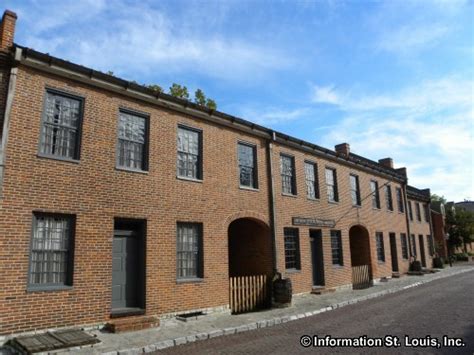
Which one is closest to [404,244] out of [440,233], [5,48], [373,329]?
[373,329]

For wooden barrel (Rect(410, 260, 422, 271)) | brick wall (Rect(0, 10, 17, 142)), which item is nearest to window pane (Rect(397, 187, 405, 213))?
wooden barrel (Rect(410, 260, 422, 271))

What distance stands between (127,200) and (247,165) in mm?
5557

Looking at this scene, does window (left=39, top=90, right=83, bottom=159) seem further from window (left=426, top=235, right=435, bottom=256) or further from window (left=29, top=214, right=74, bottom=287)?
window (left=426, top=235, right=435, bottom=256)

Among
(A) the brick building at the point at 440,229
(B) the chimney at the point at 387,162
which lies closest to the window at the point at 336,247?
(B) the chimney at the point at 387,162

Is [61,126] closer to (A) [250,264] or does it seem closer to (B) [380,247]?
(A) [250,264]

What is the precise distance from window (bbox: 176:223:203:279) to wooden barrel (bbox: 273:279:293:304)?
3.16 metres

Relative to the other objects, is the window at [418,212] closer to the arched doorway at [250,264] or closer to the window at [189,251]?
the arched doorway at [250,264]

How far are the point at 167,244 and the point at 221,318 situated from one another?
2721mm

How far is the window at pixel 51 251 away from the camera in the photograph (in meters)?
8.61

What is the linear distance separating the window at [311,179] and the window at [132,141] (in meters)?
8.69

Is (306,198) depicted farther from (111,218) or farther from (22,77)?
(22,77)

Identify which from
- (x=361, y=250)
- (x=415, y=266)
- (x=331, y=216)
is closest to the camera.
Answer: (x=331, y=216)

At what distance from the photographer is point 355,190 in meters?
21.1

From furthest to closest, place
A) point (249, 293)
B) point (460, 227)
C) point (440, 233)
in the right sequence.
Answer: point (460, 227)
point (440, 233)
point (249, 293)
